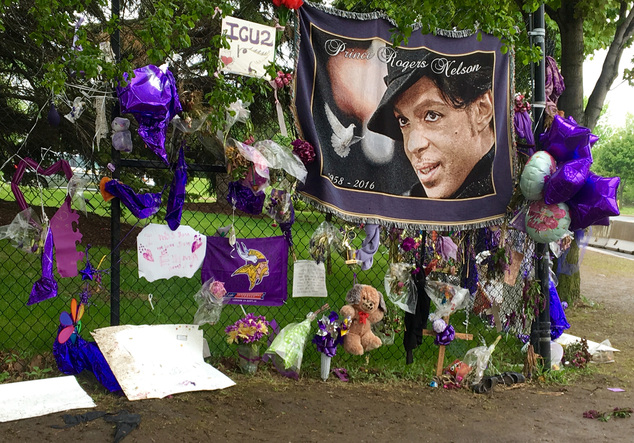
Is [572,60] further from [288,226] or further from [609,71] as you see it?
[288,226]

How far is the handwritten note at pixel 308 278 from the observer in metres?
4.31

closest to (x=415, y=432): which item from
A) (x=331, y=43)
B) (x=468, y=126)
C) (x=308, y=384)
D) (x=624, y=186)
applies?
(x=308, y=384)

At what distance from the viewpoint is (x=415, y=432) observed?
143 inches

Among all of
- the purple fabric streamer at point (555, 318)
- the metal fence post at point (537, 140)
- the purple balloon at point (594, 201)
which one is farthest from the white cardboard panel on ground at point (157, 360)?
the purple fabric streamer at point (555, 318)

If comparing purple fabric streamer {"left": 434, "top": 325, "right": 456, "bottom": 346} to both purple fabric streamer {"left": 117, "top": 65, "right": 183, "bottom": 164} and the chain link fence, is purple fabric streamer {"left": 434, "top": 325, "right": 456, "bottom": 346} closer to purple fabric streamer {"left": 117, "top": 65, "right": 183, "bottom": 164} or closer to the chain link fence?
the chain link fence

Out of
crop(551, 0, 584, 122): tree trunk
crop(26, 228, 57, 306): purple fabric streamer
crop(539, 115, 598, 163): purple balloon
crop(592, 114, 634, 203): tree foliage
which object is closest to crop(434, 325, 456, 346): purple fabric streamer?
crop(539, 115, 598, 163): purple balloon

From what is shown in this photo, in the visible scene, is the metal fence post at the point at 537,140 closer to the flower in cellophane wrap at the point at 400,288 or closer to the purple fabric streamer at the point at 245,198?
the flower in cellophane wrap at the point at 400,288

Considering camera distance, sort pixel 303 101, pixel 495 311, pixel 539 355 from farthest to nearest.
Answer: pixel 495 311 < pixel 539 355 < pixel 303 101

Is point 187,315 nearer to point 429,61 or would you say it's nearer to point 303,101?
point 303,101

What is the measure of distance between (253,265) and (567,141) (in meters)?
2.57

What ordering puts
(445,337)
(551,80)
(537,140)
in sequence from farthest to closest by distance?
(551,80) < (537,140) < (445,337)

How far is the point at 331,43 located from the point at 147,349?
2.52 meters

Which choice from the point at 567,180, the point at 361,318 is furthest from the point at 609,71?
the point at 361,318

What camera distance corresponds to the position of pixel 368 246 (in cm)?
447
